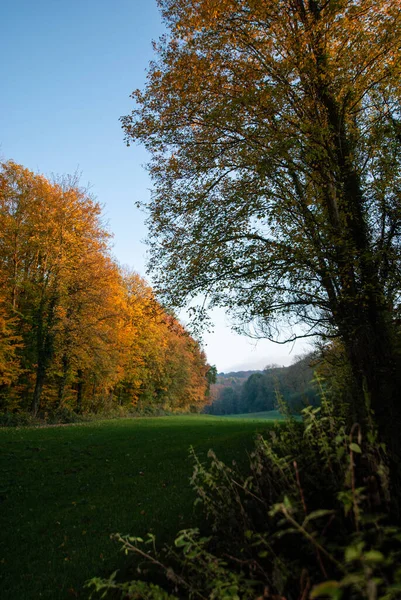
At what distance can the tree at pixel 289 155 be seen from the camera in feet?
27.2

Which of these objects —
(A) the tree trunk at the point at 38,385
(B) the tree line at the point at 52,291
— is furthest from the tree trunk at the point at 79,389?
(A) the tree trunk at the point at 38,385

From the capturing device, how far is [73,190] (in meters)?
25.8

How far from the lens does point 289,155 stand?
8.90 m

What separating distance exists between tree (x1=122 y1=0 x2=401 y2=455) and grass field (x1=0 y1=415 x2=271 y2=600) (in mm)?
4488

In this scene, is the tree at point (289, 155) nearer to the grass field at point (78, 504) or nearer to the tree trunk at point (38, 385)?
the grass field at point (78, 504)

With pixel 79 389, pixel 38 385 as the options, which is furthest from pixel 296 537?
pixel 79 389

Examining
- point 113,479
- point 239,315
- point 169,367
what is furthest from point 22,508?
point 169,367

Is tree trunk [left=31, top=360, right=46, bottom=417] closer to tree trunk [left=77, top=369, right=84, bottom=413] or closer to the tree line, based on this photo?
the tree line

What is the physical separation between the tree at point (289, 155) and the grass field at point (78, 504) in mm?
4488

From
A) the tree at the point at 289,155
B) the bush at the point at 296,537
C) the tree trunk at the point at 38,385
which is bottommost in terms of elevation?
the bush at the point at 296,537

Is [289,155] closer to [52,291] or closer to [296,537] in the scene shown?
[296,537]

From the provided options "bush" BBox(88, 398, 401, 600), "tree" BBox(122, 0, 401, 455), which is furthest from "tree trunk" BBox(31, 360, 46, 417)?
"bush" BBox(88, 398, 401, 600)

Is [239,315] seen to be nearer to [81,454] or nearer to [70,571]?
[70,571]

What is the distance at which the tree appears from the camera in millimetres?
8281
